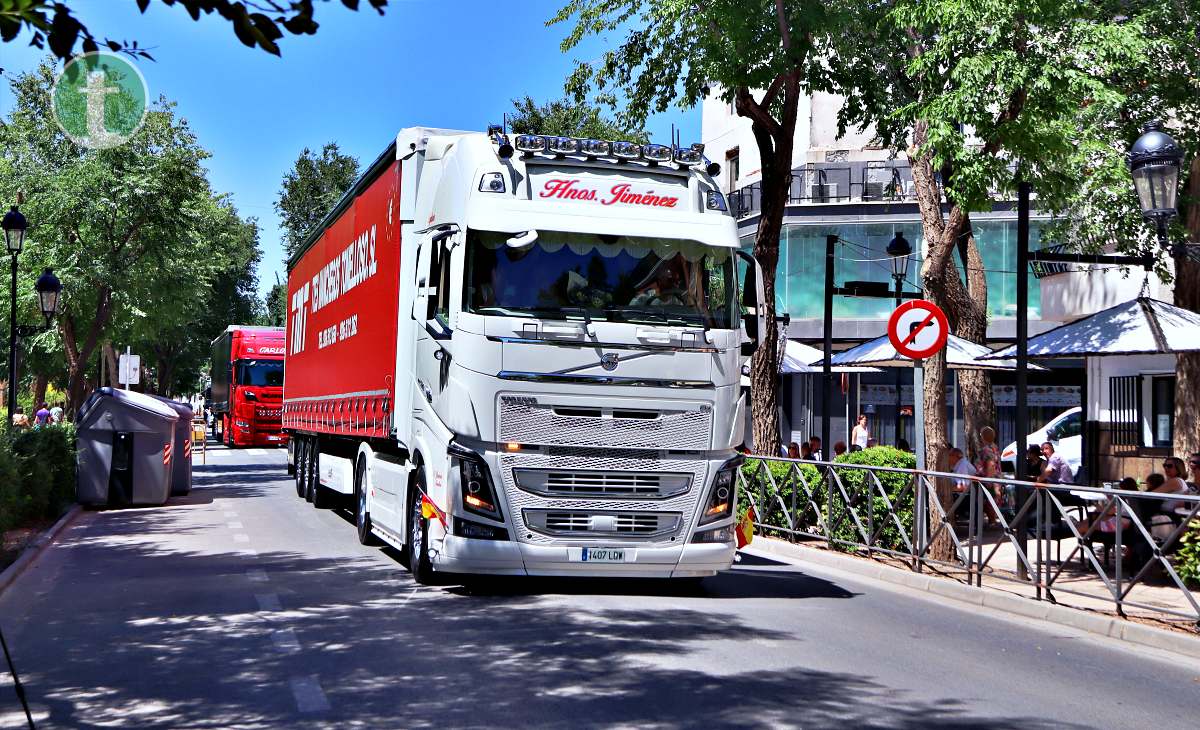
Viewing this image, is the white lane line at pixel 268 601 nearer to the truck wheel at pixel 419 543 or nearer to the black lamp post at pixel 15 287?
the truck wheel at pixel 419 543

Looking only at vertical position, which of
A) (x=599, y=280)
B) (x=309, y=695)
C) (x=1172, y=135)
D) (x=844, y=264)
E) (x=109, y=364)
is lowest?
(x=309, y=695)

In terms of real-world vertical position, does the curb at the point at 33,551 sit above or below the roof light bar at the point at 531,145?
below

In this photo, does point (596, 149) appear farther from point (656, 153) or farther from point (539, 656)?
point (539, 656)

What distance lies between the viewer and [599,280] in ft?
36.2

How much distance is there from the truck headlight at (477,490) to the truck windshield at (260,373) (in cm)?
3529

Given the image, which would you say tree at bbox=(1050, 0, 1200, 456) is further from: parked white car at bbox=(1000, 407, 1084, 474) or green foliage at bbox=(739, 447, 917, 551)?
parked white car at bbox=(1000, 407, 1084, 474)

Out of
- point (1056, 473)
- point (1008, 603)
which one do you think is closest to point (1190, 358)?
point (1056, 473)

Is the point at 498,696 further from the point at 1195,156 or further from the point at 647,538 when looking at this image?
the point at 1195,156

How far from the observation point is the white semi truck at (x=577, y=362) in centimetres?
1076

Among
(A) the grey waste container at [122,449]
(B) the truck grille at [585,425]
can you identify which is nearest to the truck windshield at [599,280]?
(B) the truck grille at [585,425]

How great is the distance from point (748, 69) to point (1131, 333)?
6.86 m

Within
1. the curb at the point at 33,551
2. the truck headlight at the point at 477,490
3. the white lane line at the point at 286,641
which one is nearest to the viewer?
the white lane line at the point at 286,641

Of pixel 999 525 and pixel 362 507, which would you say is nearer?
pixel 999 525

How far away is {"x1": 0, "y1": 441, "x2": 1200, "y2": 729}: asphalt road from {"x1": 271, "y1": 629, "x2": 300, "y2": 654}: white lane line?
0.01 m
